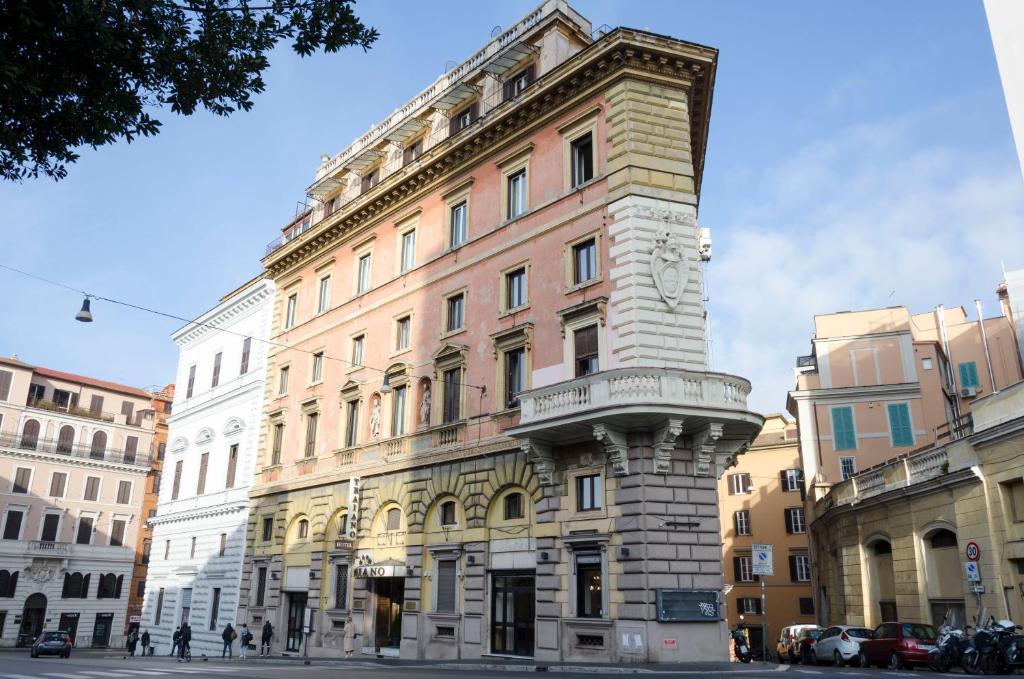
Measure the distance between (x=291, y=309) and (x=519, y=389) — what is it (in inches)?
691

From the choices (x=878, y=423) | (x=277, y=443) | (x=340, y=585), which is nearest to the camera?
(x=340, y=585)

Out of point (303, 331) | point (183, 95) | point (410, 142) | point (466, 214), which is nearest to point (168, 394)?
point (303, 331)

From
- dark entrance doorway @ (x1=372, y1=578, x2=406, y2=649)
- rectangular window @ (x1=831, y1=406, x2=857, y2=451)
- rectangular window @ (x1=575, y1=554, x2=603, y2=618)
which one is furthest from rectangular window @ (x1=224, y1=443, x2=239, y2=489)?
rectangular window @ (x1=831, y1=406, x2=857, y2=451)

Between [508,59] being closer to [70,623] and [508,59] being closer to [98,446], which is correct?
[98,446]

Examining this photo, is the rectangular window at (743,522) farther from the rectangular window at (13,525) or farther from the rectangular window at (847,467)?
the rectangular window at (13,525)

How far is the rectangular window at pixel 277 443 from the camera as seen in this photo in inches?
1442

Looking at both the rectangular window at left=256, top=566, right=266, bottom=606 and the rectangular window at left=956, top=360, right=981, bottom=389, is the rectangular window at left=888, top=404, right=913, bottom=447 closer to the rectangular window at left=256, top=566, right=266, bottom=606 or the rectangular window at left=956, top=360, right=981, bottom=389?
the rectangular window at left=956, top=360, right=981, bottom=389

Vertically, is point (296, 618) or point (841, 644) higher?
point (296, 618)

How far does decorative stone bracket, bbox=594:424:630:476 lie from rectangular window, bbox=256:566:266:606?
19.9 meters

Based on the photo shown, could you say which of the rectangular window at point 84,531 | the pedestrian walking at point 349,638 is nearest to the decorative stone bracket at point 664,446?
the pedestrian walking at point 349,638

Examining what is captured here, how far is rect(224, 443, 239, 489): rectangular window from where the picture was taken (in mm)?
39688

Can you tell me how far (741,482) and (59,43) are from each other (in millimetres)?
52285

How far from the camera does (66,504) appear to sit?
60.2m

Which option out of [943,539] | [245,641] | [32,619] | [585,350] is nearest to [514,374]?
[585,350]
